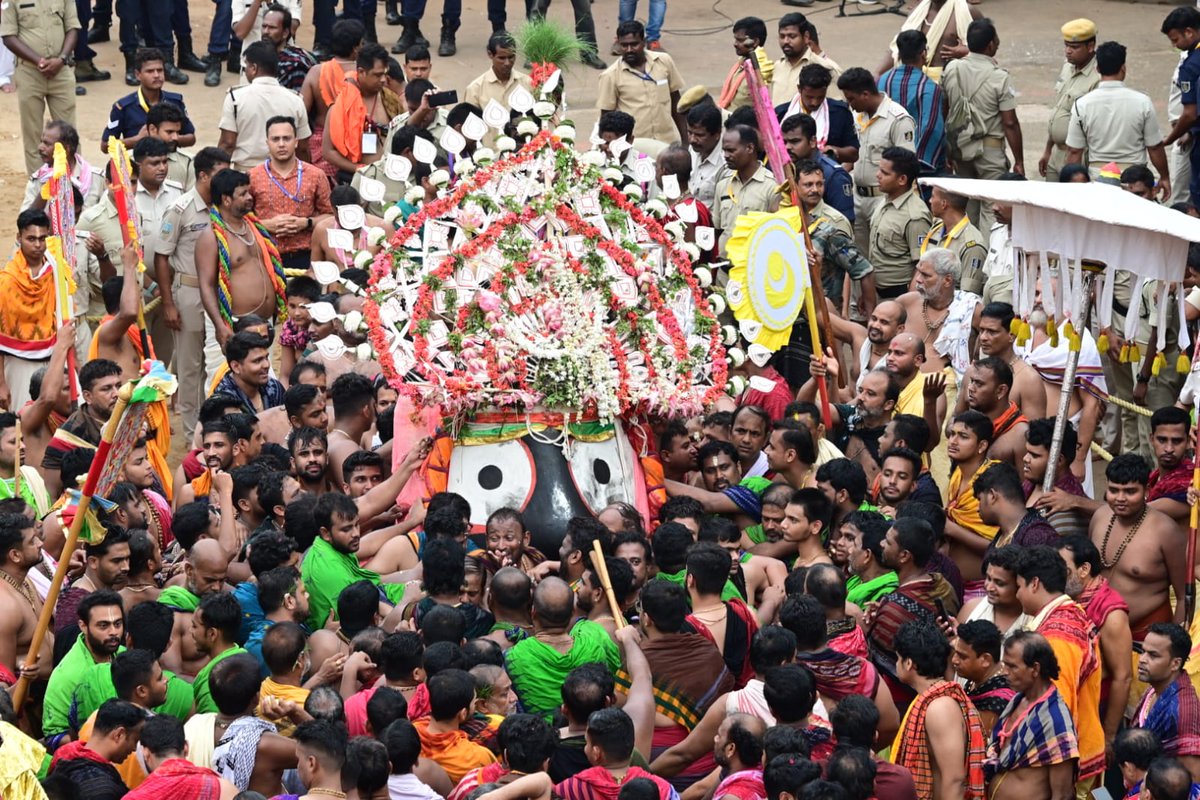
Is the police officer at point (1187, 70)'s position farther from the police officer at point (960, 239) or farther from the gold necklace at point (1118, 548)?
the gold necklace at point (1118, 548)

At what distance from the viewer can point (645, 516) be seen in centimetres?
936

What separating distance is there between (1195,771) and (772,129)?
435 cm

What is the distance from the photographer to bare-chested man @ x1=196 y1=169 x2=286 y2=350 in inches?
458

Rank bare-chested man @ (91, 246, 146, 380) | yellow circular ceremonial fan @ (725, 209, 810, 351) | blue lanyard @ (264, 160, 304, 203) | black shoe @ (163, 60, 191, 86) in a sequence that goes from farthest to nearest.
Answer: black shoe @ (163, 60, 191, 86) < blue lanyard @ (264, 160, 304, 203) < bare-chested man @ (91, 246, 146, 380) < yellow circular ceremonial fan @ (725, 209, 810, 351)

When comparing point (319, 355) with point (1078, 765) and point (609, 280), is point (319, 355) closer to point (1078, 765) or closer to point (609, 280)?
point (609, 280)

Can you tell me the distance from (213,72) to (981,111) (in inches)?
293

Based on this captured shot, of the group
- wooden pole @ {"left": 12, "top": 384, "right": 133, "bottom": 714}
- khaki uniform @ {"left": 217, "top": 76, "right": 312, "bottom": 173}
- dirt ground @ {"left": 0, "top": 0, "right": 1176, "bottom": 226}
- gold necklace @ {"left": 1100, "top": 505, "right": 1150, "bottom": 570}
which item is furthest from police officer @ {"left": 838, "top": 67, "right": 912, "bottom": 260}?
wooden pole @ {"left": 12, "top": 384, "right": 133, "bottom": 714}

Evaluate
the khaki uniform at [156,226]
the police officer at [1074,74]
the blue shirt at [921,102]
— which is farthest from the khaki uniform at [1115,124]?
the khaki uniform at [156,226]

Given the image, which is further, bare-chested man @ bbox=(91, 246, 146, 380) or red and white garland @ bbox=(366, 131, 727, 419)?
bare-chested man @ bbox=(91, 246, 146, 380)

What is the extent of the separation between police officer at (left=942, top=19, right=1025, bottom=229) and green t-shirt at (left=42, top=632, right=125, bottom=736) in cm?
809

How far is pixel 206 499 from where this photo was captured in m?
9.02

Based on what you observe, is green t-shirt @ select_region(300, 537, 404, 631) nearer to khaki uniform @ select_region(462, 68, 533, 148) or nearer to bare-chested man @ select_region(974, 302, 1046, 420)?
bare-chested man @ select_region(974, 302, 1046, 420)

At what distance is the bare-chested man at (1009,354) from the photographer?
10008 mm

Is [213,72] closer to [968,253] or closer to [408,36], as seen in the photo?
[408,36]
